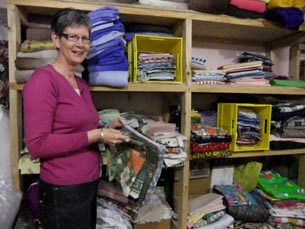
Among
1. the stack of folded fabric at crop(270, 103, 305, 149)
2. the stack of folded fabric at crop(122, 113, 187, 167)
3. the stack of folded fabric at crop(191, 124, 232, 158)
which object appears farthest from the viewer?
the stack of folded fabric at crop(270, 103, 305, 149)

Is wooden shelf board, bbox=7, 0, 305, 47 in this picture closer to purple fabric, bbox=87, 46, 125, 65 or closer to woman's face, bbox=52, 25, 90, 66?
purple fabric, bbox=87, 46, 125, 65

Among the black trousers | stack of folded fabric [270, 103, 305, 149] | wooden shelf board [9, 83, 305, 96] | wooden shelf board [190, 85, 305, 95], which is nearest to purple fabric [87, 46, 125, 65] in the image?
wooden shelf board [9, 83, 305, 96]

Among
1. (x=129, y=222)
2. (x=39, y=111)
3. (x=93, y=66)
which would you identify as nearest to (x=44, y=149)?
(x=39, y=111)

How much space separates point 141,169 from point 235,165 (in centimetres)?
108

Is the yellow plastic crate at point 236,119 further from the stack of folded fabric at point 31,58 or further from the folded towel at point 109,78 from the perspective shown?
the stack of folded fabric at point 31,58

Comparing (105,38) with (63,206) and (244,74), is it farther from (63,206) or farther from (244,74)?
(244,74)

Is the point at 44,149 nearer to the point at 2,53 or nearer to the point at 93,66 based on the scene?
the point at 93,66

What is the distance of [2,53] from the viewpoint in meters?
1.48

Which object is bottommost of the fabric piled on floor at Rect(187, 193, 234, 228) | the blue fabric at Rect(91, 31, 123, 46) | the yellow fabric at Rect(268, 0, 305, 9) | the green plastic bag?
the fabric piled on floor at Rect(187, 193, 234, 228)

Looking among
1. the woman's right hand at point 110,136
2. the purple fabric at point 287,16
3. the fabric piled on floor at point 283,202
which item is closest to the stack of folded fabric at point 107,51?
the woman's right hand at point 110,136

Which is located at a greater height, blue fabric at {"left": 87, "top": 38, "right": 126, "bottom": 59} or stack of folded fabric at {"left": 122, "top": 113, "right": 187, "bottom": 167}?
blue fabric at {"left": 87, "top": 38, "right": 126, "bottom": 59}

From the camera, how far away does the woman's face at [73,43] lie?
38.4 inches

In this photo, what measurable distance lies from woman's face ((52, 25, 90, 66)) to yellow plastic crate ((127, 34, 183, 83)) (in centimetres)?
47

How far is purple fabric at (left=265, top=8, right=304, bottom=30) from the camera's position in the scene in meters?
1.55
